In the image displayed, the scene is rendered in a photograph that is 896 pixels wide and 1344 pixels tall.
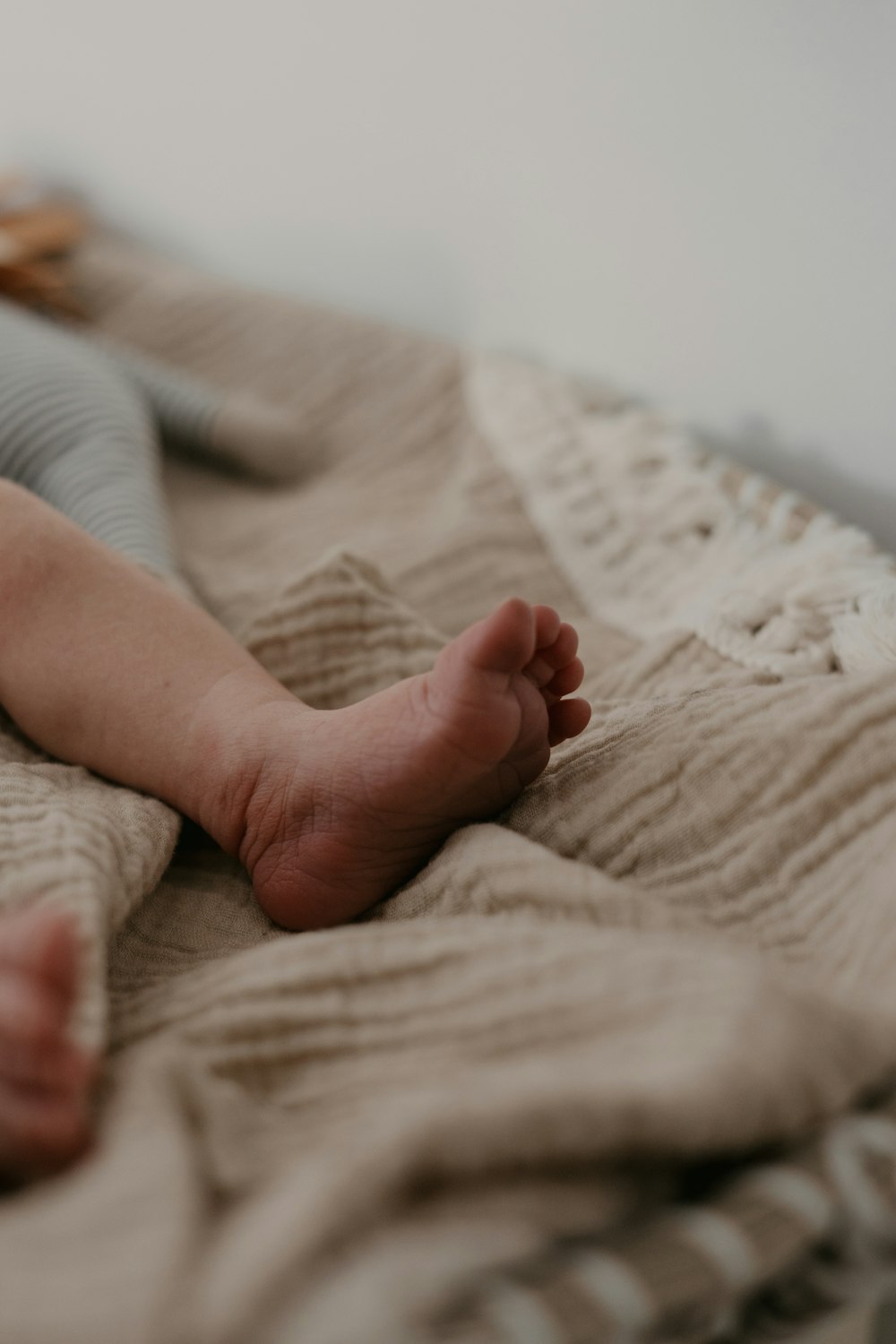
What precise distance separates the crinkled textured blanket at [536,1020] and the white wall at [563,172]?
0.59 ft

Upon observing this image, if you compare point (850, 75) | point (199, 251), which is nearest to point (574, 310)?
point (850, 75)

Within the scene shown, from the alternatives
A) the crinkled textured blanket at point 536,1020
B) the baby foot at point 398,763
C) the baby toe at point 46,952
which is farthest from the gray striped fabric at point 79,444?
the baby toe at point 46,952

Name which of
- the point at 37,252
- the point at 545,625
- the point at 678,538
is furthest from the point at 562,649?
the point at 37,252

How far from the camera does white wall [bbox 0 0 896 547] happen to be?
Answer: 850 mm

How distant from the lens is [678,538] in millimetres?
→ 880

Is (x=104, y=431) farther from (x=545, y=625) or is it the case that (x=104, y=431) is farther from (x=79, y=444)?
(x=545, y=625)

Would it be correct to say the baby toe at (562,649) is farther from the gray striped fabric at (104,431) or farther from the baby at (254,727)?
the gray striped fabric at (104,431)

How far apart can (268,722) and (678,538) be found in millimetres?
433

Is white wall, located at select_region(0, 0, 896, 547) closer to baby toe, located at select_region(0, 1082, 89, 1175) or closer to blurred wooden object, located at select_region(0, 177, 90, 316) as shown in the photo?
blurred wooden object, located at select_region(0, 177, 90, 316)

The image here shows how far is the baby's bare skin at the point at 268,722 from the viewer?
20.0 inches

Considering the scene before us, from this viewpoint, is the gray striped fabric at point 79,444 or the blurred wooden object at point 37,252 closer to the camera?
the gray striped fabric at point 79,444

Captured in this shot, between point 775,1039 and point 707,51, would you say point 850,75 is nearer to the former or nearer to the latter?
point 707,51

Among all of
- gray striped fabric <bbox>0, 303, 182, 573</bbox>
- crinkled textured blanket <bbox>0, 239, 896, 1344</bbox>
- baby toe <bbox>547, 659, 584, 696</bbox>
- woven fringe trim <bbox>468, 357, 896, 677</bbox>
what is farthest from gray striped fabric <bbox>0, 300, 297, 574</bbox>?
baby toe <bbox>547, 659, 584, 696</bbox>

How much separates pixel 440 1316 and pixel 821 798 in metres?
0.30
